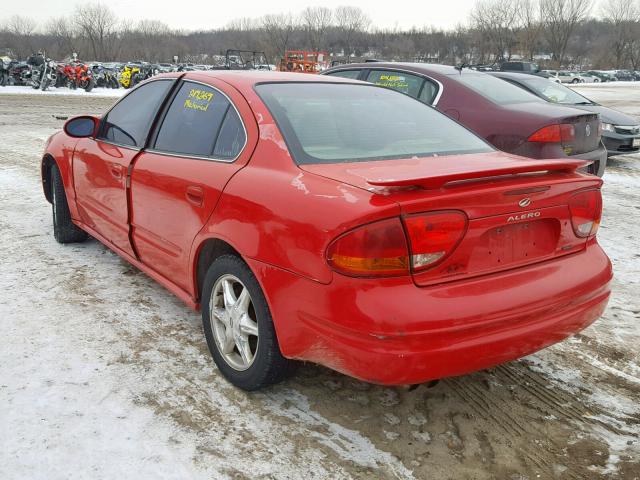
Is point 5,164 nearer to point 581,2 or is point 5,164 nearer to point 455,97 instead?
point 455,97

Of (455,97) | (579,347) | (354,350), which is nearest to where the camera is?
(354,350)

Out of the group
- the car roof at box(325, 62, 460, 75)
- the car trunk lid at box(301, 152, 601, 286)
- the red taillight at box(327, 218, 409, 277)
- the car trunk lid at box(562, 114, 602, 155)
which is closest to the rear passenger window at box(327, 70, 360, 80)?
the car roof at box(325, 62, 460, 75)

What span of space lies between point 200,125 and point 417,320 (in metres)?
1.77

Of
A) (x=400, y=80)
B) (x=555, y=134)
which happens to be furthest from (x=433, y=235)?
(x=400, y=80)

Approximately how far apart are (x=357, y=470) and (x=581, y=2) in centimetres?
9565

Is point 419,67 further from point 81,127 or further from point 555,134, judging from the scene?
point 81,127

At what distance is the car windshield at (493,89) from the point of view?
20.1 ft

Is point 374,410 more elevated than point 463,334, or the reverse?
point 463,334

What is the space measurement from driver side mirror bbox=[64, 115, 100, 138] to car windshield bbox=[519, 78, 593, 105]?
659 cm

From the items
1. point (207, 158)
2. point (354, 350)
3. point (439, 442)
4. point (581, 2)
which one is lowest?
point (439, 442)

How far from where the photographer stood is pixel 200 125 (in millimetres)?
3221

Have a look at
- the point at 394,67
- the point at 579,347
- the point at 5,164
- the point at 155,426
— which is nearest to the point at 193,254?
the point at 155,426

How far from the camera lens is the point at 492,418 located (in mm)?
2619

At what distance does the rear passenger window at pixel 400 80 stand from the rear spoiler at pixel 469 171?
3833mm
